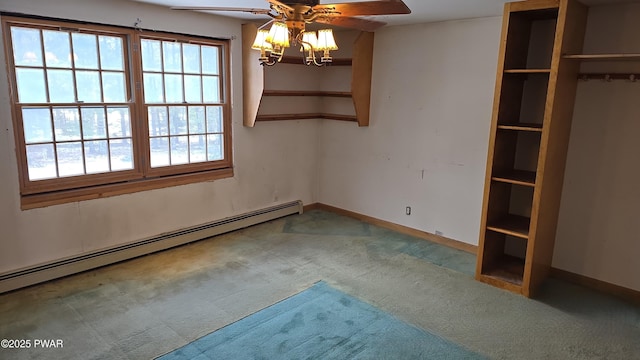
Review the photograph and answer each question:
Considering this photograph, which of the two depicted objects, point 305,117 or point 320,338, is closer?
point 320,338

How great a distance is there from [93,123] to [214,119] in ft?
4.10

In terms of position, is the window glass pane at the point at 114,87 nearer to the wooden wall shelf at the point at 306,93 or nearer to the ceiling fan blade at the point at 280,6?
the wooden wall shelf at the point at 306,93

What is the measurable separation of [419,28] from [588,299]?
2.96 m

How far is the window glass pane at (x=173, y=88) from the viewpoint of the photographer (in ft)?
13.5

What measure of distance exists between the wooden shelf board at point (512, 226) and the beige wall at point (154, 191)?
2.62 metres

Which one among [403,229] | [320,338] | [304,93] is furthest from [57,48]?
[403,229]

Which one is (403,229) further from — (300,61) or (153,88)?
(153,88)

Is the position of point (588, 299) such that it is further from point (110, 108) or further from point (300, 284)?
point (110, 108)

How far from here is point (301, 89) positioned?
17.2 ft

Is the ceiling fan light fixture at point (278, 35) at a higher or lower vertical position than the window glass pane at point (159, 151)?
higher

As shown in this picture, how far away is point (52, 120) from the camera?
3.40 meters

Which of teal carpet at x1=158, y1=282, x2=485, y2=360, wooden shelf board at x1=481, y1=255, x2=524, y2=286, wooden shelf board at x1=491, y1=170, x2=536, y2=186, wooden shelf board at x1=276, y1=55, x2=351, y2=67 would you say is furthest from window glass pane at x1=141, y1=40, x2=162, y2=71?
wooden shelf board at x1=481, y1=255, x2=524, y2=286

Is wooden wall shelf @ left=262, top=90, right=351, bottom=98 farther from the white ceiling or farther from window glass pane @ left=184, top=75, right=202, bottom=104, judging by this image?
the white ceiling

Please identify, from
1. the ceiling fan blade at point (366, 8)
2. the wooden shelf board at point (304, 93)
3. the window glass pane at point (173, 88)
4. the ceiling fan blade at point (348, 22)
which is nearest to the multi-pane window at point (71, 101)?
the window glass pane at point (173, 88)
